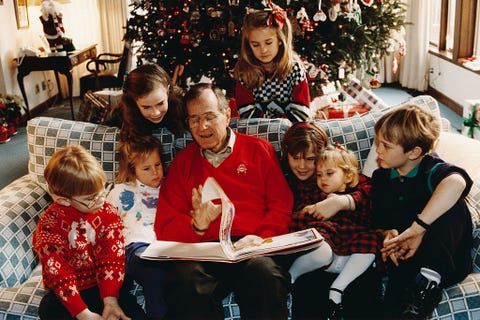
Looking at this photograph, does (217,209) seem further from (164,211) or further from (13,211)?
(13,211)

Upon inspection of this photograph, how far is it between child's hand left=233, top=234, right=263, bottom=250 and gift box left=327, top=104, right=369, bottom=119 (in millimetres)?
2218

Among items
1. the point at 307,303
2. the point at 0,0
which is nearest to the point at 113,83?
the point at 0,0

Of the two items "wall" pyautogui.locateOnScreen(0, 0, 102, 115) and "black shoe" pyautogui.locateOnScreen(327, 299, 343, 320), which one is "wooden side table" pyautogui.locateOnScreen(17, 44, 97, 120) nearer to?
"wall" pyautogui.locateOnScreen(0, 0, 102, 115)

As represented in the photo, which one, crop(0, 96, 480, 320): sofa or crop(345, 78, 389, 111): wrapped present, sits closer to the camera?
crop(0, 96, 480, 320): sofa

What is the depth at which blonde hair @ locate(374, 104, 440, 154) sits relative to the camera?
1.73 metres

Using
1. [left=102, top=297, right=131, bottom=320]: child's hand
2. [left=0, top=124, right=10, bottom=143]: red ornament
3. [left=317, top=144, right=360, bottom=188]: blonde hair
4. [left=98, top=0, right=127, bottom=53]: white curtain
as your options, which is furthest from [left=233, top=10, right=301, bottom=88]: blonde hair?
[left=98, top=0, right=127, bottom=53]: white curtain

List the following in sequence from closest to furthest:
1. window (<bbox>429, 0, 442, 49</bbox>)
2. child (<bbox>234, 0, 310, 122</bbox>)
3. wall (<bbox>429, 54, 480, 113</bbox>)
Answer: child (<bbox>234, 0, 310, 122</bbox>) → wall (<bbox>429, 54, 480, 113</bbox>) → window (<bbox>429, 0, 442, 49</bbox>)

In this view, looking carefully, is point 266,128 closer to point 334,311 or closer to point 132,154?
point 132,154

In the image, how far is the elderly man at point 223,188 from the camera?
5.54 ft

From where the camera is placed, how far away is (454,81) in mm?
5562

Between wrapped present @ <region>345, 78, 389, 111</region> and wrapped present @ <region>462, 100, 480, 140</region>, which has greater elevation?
wrapped present @ <region>345, 78, 389, 111</region>

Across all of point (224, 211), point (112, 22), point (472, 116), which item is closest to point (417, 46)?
point (472, 116)

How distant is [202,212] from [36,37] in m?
5.54

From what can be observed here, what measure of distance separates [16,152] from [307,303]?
3.92m
